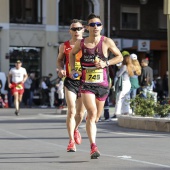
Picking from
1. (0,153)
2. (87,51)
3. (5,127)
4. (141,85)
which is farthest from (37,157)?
(141,85)

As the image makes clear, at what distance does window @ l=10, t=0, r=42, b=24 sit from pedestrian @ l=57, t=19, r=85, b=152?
1256 inches

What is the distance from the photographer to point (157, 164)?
31.7 feet

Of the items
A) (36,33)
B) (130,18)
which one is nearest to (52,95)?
(36,33)

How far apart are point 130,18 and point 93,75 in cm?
3717

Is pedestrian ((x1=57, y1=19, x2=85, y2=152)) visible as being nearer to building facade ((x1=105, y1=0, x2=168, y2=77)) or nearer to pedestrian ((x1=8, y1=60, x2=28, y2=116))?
pedestrian ((x1=8, y1=60, x2=28, y2=116))

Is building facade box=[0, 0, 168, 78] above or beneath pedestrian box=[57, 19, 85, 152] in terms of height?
above

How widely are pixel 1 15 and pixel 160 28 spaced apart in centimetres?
1149

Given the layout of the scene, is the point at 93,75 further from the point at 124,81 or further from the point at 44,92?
the point at 44,92

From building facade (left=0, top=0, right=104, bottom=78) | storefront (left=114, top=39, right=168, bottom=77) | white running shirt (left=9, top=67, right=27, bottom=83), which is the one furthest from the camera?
A: storefront (left=114, top=39, right=168, bottom=77)

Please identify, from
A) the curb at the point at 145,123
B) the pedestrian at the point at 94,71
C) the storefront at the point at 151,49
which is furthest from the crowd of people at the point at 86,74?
the storefront at the point at 151,49

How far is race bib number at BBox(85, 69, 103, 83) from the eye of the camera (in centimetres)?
1028

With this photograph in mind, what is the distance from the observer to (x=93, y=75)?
1029cm

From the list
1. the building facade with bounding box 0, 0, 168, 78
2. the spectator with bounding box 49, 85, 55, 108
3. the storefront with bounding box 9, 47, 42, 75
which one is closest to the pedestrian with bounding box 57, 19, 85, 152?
the spectator with bounding box 49, 85, 55, 108

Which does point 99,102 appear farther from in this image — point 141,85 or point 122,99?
point 141,85
